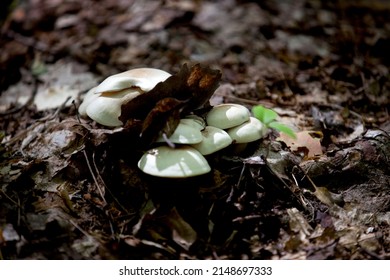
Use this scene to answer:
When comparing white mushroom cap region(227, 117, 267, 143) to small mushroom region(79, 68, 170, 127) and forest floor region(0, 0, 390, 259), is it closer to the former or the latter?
forest floor region(0, 0, 390, 259)

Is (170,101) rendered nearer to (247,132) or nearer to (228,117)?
(228,117)

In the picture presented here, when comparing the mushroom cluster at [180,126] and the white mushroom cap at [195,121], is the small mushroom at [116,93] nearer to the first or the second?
the mushroom cluster at [180,126]

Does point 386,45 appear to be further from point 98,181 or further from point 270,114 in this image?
point 98,181

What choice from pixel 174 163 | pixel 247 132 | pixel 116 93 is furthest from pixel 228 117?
pixel 116 93

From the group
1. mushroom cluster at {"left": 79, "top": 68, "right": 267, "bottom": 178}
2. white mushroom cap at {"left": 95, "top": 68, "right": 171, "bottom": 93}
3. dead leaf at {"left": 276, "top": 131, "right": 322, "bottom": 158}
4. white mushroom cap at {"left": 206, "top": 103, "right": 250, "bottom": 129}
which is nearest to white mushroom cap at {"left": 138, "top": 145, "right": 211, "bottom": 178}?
mushroom cluster at {"left": 79, "top": 68, "right": 267, "bottom": 178}

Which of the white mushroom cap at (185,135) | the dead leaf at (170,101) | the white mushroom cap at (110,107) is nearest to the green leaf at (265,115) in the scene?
the dead leaf at (170,101)

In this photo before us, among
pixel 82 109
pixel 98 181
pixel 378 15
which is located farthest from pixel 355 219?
pixel 378 15
